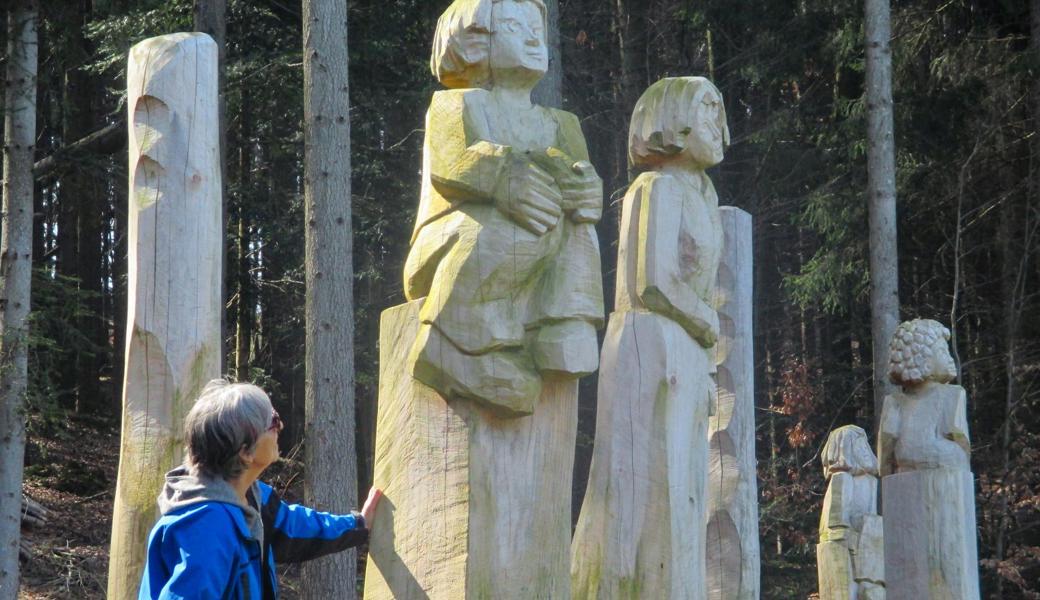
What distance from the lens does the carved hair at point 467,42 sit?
6023 millimetres

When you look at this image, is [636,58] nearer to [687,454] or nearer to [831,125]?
[831,125]

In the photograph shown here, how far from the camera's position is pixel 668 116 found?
→ 716 centimetres

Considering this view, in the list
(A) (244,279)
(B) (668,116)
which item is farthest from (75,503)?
(B) (668,116)

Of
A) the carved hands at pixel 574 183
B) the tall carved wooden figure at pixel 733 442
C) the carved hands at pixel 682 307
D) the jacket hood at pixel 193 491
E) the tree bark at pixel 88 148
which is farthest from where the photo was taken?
the tree bark at pixel 88 148

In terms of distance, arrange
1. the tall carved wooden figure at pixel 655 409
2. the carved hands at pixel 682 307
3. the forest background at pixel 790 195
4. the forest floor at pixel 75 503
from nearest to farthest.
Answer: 1. the tall carved wooden figure at pixel 655 409
2. the carved hands at pixel 682 307
3. the forest floor at pixel 75 503
4. the forest background at pixel 790 195

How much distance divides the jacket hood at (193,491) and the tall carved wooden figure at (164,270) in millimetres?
1299

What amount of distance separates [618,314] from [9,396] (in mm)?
5975

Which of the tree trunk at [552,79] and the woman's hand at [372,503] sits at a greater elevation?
the tree trunk at [552,79]

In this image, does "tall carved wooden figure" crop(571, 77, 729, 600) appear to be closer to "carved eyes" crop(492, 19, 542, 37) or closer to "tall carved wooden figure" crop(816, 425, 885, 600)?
"carved eyes" crop(492, 19, 542, 37)

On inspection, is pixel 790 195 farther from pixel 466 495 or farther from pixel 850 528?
pixel 466 495

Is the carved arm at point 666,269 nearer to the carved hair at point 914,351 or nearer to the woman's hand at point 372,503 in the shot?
the woman's hand at point 372,503

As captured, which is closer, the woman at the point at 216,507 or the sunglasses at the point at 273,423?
the woman at the point at 216,507

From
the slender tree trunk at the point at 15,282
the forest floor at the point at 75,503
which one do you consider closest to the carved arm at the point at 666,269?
the slender tree trunk at the point at 15,282

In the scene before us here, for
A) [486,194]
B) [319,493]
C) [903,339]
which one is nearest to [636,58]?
[319,493]
